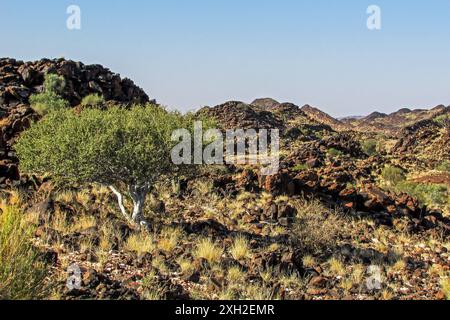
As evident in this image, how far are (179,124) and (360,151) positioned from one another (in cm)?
2407

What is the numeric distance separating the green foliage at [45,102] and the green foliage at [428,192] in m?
16.6

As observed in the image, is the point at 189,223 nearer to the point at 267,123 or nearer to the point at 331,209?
the point at 331,209

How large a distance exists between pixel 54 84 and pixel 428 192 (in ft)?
65.3

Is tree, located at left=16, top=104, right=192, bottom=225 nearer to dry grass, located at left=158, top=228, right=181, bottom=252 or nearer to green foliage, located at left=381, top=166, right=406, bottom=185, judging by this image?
dry grass, located at left=158, top=228, right=181, bottom=252

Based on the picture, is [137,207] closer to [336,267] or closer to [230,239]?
[230,239]

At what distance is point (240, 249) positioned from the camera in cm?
947

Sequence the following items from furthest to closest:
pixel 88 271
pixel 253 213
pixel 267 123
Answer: pixel 267 123
pixel 253 213
pixel 88 271

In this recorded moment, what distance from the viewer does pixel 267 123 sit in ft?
151

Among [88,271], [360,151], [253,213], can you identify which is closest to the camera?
[88,271]

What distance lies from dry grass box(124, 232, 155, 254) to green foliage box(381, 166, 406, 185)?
1794 centimetres

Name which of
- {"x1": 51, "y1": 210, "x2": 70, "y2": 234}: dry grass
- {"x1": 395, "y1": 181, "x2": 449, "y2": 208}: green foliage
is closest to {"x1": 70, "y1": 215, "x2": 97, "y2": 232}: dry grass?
{"x1": 51, "y1": 210, "x2": 70, "y2": 234}: dry grass

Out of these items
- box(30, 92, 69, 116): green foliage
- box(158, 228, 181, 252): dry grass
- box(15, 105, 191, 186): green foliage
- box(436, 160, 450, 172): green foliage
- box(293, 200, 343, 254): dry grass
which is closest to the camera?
box(158, 228, 181, 252): dry grass

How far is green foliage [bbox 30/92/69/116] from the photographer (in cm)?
2236

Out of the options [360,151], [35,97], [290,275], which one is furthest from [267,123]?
[290,275]
